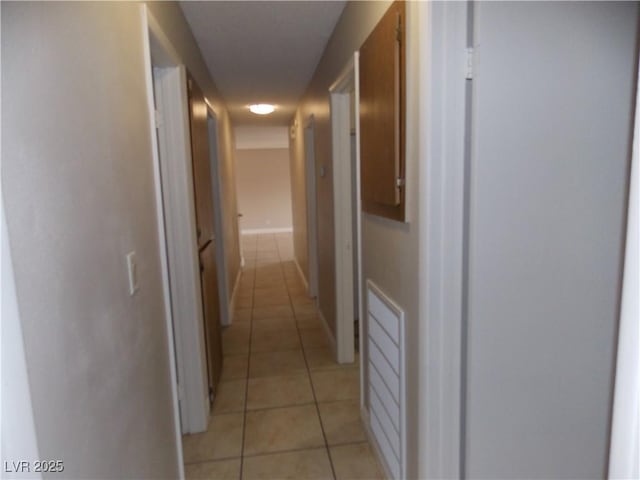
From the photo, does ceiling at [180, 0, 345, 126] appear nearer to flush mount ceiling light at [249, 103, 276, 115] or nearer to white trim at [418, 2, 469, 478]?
flush mount ceiling light at [249, 103, 276, 115]

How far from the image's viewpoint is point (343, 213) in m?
2.84

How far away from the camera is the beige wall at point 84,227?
69 cm

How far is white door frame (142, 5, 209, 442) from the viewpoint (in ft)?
6.35

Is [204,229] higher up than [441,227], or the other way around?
[441,227]

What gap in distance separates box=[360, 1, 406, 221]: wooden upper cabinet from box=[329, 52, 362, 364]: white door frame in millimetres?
765

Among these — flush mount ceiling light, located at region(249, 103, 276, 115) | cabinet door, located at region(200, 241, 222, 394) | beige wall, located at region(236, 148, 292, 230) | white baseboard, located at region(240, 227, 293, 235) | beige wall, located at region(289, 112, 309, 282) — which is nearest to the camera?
cabinet door, located at region(200, 241, 222, 394)

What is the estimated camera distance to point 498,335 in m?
1.25

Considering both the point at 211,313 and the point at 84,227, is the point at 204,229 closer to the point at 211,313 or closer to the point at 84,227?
the point at 211,313

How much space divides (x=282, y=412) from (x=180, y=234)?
49.4 inches

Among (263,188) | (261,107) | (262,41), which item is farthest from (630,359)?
(263,188)

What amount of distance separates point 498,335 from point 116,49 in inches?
58.7

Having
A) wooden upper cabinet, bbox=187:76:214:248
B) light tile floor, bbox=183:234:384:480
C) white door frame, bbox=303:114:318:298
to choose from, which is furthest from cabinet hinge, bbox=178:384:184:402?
white door frame, bbox=303:114:318:298

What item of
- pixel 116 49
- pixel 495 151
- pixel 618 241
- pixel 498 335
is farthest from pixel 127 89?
pixel 618 241

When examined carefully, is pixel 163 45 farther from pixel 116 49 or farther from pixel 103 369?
pixel 103 369
